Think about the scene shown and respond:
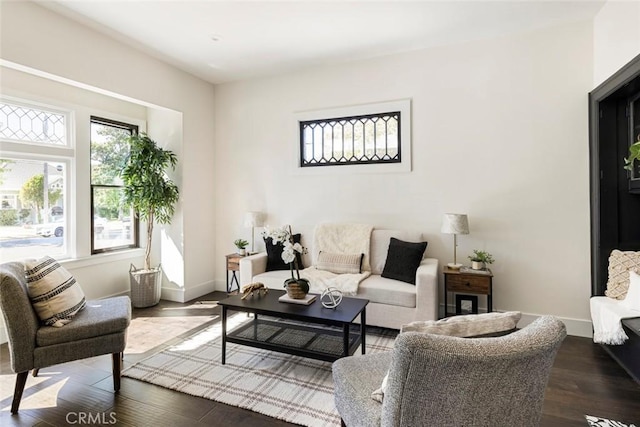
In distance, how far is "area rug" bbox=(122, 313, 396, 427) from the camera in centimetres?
209

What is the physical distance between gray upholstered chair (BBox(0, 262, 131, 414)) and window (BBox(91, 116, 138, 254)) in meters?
2.04

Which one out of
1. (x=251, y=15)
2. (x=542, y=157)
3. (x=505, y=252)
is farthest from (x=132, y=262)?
(x=542, y=157)

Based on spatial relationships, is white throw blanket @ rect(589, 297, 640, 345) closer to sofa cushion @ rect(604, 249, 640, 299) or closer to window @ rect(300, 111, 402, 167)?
sofa cushion @ rect(604, 249, 640, 299)

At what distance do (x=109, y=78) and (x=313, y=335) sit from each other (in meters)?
3.30

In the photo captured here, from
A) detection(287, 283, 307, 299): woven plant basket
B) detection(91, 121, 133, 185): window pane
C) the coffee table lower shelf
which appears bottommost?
the coffee table lower shelf

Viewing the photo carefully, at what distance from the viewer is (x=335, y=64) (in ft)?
13.4

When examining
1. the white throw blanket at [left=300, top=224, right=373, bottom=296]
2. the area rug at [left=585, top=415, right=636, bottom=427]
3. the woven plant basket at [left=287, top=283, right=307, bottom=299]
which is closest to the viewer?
the area rug at [left=585, top=415, right=636, bottom=427]

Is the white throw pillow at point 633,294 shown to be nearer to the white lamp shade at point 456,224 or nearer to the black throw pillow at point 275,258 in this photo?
the white lamp shade at point 456,224

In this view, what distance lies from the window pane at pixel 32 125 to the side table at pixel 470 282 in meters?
4.48

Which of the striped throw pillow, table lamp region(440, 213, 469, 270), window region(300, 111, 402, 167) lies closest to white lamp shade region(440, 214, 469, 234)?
table lamp region(440, 213, 469, 270)

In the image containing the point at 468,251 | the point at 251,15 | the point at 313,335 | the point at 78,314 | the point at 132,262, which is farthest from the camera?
the point at 132,262

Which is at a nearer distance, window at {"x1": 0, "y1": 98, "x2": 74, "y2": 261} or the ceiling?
the ceiling

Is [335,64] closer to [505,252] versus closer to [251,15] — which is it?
[251,15]

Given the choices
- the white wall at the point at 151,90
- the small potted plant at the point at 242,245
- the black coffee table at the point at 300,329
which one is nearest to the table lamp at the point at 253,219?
the small potted plant at the point at 242,245
